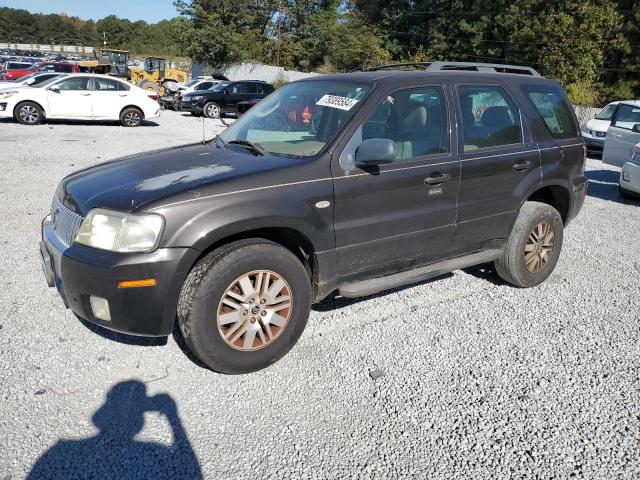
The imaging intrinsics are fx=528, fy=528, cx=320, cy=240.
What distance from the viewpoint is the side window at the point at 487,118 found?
418 centimetres

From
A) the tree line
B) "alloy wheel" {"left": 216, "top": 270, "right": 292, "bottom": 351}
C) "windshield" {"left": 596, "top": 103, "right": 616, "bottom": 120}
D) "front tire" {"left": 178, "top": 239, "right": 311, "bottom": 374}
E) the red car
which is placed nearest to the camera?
"front tire" {"left": 178, "top": 239, "right": 311, "bottom": 374}

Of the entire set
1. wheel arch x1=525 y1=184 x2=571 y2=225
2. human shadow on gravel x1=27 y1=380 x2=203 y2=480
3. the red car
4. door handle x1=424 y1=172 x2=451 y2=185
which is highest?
the red car

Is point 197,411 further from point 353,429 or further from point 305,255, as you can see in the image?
point 305,255

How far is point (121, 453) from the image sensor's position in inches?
103

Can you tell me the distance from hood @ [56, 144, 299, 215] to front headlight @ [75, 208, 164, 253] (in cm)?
6

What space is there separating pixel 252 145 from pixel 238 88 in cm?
1907

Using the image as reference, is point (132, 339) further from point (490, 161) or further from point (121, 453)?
point (490, 161)

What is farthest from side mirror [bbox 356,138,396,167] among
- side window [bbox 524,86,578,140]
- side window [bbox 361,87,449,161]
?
side window [bbox 524,86,578,140]

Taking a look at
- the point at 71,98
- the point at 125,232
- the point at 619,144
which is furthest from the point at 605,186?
the point at 71,98

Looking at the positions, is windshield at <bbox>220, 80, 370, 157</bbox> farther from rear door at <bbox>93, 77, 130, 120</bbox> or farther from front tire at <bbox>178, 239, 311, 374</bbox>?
rear door at <bbox>93, 77, 130, 120</bbox>

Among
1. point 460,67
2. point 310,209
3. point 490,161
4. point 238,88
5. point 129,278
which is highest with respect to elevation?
point 238,88

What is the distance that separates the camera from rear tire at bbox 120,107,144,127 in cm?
1705

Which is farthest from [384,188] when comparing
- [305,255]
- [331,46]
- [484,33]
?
[331,46]

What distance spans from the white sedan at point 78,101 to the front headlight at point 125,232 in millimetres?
15124
